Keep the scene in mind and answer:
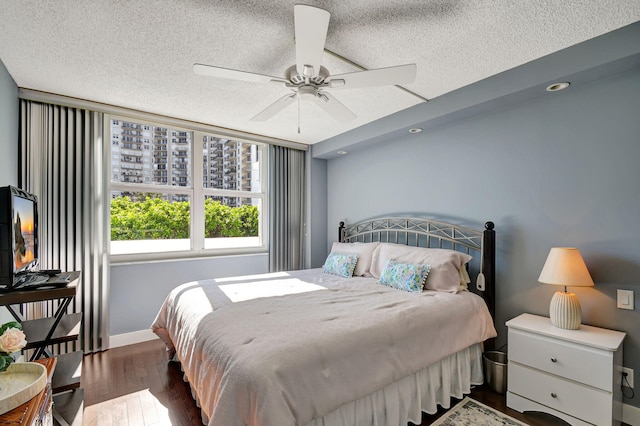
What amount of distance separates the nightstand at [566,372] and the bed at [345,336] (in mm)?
314

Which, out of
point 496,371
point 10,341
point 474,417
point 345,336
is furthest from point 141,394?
point 496,371

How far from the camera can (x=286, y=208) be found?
452 cm

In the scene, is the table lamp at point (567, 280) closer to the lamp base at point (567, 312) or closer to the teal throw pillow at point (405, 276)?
the lamp base at point (567, 312)

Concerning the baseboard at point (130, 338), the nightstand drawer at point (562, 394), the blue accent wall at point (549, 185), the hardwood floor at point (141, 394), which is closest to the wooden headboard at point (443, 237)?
the blue accent wall at point (549, 185)

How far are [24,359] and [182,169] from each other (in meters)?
2.38

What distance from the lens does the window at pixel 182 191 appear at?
347cm

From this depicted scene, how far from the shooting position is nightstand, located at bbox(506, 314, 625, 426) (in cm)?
178

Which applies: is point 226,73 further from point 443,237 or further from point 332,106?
point 443,237

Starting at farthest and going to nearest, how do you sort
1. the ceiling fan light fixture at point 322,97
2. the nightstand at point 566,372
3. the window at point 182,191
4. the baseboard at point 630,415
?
the window at point 182,191
the ceiling fan light fixture at point 322,97
the baseboard at point 630,415
the nightstand at point 566,372

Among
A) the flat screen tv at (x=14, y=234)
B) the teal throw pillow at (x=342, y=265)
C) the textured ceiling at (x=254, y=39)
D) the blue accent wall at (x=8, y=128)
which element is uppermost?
the textured ceiling at (x=254, y=39)

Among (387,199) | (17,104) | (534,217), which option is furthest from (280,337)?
(17,104)

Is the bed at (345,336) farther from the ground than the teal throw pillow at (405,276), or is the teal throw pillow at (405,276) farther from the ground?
the teal throw pillow at (405,276)

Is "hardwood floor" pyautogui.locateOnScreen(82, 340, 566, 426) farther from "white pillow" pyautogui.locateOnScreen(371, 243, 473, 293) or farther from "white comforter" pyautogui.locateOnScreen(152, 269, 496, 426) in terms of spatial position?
"white pillow" pyautogui.locateOnScreen(371, 243, 473, 293)

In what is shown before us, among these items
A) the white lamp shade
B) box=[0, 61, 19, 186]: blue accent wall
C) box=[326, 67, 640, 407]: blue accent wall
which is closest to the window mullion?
box=[0, 61, 19, 186]: blue accent wall
